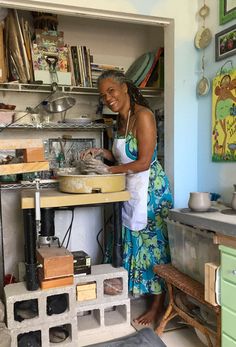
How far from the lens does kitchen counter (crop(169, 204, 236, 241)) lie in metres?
1.22

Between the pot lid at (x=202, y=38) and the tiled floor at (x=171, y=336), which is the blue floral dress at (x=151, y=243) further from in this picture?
the pot lid at (x=202, y=38)

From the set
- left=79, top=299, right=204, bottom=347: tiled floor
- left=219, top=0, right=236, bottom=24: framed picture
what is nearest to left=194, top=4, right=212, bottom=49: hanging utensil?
left=219, top=0, right=236, bottom=24: framed picture

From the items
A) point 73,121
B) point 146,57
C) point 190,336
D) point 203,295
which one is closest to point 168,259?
point 190,336

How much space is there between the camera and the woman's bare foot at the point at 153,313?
1853 mm

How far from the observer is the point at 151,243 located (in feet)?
6.20

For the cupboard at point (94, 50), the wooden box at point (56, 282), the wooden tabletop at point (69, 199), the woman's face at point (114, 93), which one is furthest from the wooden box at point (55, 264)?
the cupboard at point (94, 50)

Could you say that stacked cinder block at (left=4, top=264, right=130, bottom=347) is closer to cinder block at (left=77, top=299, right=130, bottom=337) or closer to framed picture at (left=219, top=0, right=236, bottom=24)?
cinder block at (left=77, top=299, right=130, bottom=337)

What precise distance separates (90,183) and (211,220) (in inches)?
22.9

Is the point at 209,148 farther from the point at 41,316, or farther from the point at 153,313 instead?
the point at 41,316

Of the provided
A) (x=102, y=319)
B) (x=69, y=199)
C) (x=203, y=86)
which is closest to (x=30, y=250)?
(x=69, y=199)

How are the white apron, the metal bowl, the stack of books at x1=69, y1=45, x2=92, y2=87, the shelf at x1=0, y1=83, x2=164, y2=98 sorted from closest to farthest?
the white apron, the metal bowl, the shelf at x1=0, y1=83, x2=164, y2=98, the stack of books at x1=69, y1=45, x2=92, y2=87

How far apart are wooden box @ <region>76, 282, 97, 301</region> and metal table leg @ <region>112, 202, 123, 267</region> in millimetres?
179

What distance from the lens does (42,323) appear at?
1.50 meters

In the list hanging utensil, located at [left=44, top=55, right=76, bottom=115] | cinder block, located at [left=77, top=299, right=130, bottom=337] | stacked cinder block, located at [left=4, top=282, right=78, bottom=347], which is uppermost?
hanging utensil, located at [left=44, top=55, right=76, bottom=115]
